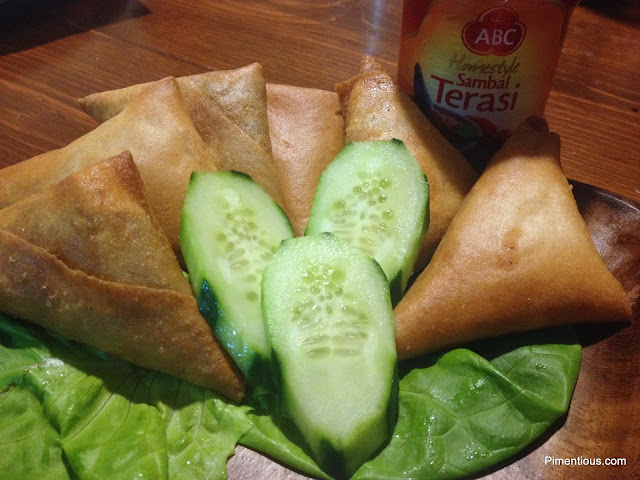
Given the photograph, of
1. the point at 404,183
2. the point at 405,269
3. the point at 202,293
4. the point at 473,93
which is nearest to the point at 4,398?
the point at 202,293

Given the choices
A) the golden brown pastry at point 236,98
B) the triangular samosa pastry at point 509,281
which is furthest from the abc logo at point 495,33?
the golden brown pastry at point 236,98

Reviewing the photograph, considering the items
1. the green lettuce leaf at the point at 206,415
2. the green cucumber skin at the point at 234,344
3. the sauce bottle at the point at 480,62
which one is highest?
the sauce bottle at the point at 480,62

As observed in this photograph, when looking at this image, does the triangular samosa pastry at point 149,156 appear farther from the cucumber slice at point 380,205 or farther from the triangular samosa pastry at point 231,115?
the cucumber slice at point 380,205

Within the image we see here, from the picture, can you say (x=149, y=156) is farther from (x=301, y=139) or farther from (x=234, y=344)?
(x=234, y=344)

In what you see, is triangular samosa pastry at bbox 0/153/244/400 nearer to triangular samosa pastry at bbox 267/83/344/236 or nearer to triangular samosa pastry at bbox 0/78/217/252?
triangular samosa pastry at bbox 0/78/217/252

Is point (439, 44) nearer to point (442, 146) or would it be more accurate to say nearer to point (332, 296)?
point (442, 146)

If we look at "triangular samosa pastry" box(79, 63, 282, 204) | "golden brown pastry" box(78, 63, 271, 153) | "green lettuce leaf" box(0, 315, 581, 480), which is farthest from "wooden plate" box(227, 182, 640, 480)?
"golden brown pastry" box(78, 63, 271, 153)

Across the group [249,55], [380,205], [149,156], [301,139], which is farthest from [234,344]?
[249,55]
